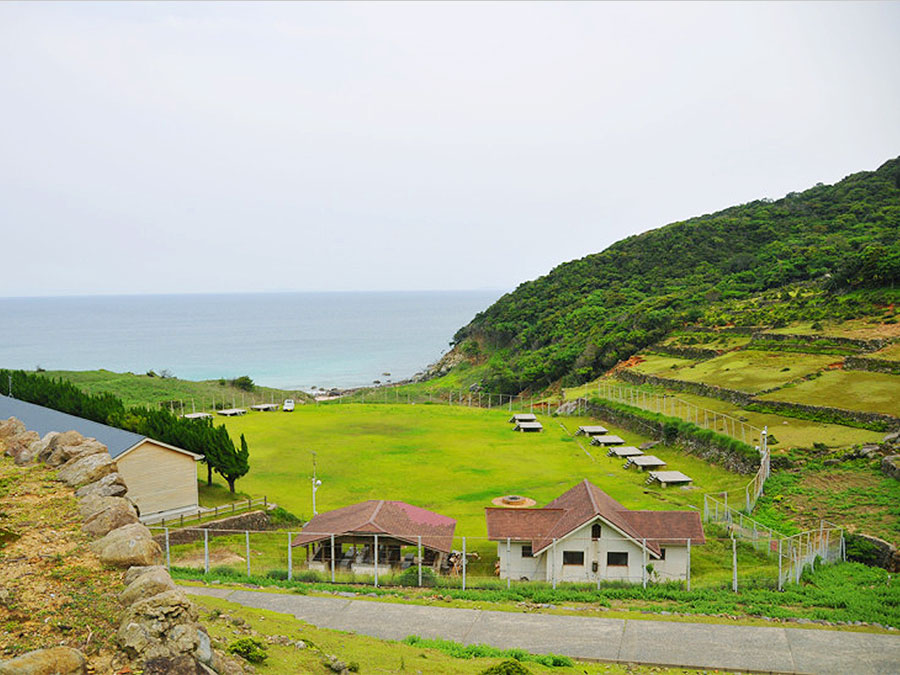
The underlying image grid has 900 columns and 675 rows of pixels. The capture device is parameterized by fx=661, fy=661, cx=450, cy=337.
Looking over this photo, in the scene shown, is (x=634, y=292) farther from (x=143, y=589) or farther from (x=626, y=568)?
(x=143, y=589)

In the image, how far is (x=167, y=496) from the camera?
1136 inches

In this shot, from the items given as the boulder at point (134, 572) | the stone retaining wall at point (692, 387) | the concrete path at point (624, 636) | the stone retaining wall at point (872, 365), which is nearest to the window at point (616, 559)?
the concrete path at point (624, 636)

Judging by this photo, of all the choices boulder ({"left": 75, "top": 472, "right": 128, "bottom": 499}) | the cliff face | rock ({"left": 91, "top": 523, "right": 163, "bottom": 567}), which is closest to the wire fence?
boulder ({"left": 75, "top": 472, "right": 128, "bottom": 499})

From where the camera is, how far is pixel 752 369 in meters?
49.7

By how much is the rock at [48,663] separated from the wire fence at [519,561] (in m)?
12.8

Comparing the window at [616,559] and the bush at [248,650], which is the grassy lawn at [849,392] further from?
the bush at [248,650]

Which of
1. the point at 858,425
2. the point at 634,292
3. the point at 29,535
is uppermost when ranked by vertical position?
the point at 634,292

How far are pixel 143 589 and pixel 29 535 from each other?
3.79 metres

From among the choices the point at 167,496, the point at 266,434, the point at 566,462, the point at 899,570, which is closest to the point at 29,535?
the point at 167,496

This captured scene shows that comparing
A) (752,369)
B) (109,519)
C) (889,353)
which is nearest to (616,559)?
(109,519)

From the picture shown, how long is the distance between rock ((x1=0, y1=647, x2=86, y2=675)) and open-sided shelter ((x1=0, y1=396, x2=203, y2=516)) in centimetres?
2207

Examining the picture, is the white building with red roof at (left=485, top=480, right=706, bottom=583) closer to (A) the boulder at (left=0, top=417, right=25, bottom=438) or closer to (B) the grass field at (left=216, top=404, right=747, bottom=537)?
(B) the grass field at (left=216, top=404, right=747, bottom=537)

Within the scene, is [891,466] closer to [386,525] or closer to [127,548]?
[386,525]

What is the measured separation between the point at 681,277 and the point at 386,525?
91.2m
